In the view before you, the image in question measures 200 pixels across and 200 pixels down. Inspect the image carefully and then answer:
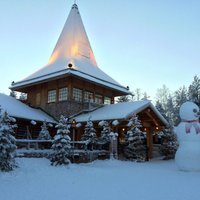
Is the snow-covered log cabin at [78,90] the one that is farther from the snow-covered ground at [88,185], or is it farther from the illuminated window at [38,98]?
the snow-covered ground at [88,185]


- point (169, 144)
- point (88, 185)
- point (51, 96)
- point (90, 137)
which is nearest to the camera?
point (88, 185)

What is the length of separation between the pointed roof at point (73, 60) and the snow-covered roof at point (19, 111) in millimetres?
2572

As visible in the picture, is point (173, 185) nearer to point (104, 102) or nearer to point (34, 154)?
point (34, 154)

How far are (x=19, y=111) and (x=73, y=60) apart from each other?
285 inches

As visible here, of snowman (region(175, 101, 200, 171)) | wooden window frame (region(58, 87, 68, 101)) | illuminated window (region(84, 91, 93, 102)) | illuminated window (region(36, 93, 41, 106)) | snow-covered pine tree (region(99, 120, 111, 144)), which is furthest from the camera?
illuminated window (region(36, 93, 41, 106))

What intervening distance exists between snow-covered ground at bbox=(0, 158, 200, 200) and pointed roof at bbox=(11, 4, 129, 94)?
12.1 meters

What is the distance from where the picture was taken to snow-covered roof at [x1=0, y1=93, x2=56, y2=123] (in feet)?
71.9

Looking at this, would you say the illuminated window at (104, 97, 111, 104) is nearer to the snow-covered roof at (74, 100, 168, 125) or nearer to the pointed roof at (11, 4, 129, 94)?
the pointed roof at (11, 4, 129, 94)

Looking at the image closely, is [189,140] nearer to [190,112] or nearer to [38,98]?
[190,112]

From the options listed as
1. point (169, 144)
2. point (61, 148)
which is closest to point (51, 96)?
point (169, 144)

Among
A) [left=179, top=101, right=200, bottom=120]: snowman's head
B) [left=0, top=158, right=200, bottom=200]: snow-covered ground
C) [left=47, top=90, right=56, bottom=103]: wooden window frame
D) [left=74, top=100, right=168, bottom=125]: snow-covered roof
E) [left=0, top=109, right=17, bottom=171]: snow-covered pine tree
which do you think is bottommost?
[left=0, top=158, right=200, bottom=200]: snow-covered ground

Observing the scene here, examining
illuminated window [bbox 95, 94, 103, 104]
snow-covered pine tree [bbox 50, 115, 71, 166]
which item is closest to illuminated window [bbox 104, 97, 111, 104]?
illuminated window [bbox 95, 94, 103, 104]

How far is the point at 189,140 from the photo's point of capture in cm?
1497

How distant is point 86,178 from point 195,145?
233 inches
